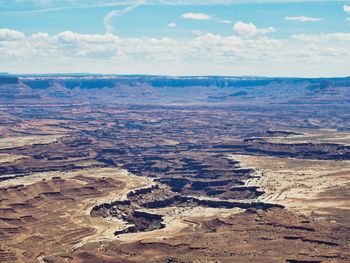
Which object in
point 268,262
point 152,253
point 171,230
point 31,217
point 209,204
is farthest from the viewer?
point 209,204

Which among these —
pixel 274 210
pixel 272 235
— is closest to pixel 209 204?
pixel 274 210

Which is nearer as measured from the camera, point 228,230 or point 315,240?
point 315,240

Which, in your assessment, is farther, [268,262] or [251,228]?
[251,228]

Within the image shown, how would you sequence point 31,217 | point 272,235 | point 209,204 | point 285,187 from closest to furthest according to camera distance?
point 272,235
point 31,217
point 209,204
point 285,187

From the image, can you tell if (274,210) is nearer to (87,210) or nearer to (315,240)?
(315,240)

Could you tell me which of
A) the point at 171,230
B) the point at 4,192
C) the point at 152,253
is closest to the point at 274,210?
the point at 171,230

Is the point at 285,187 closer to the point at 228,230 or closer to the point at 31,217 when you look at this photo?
the point at 228,230

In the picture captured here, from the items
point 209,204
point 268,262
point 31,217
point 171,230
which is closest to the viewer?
point 268,262

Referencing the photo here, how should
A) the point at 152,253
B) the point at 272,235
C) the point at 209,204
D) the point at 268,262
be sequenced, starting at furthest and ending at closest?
1. the point at 209,204
2. the point at 272,235
3. the point at 152,253
4. the point at 268,262
